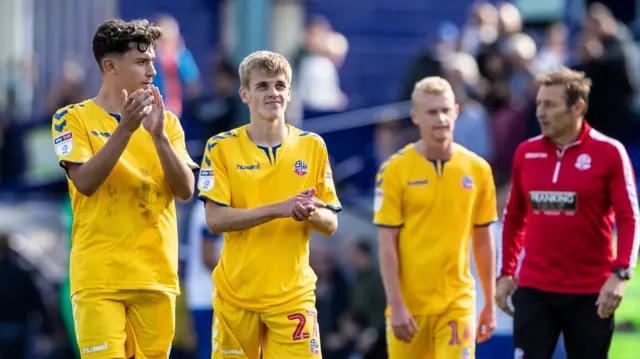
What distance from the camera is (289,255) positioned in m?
7.80

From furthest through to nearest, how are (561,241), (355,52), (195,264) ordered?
(355,52) → (195,264) → (561,241)

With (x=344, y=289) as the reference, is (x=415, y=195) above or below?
above

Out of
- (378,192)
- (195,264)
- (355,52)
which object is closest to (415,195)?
(378,192)

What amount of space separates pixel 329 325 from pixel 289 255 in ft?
22.0

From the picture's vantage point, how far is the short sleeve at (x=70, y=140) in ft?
24.6

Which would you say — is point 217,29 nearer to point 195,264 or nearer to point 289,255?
point 195,264

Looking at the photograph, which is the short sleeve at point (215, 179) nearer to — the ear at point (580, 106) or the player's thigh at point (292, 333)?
the player's thigh at point (292, 333)

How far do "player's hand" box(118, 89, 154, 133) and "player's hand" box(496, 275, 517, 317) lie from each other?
9.73ft

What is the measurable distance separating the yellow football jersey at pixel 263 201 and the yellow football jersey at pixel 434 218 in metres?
1.12

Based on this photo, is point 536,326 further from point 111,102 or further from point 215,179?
point 111,102

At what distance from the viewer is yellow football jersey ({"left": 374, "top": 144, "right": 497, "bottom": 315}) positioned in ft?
29.1

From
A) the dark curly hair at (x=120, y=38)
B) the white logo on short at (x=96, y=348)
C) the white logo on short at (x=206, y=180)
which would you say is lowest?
the white logo on short at (x=96, y=348)

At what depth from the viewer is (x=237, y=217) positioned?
766cm

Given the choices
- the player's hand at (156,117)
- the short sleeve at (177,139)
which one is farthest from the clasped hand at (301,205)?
the player's hand at (156,117)
